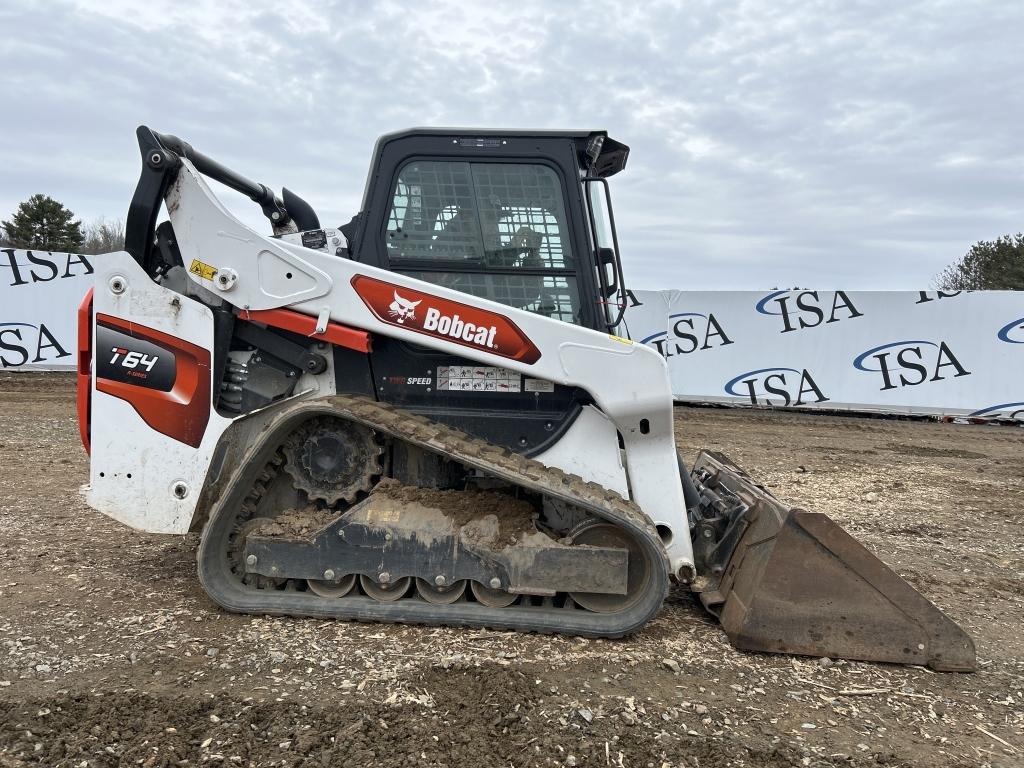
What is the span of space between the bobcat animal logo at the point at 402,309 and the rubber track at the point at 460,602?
50cm

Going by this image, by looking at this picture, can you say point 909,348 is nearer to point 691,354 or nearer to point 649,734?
point 691,354

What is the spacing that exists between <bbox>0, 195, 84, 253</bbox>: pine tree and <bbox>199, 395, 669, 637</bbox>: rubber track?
33860mm

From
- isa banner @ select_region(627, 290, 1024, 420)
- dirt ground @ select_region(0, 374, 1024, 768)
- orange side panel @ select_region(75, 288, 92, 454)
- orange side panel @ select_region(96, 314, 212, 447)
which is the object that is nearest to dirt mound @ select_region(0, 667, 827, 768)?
dirt ground @ select_region(0, 374, 1024, 768)

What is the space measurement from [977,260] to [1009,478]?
2745 centimetres

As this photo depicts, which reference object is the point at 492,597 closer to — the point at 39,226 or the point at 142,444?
the point at 142,444

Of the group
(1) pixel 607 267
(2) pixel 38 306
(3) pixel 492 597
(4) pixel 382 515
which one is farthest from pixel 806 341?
(2) pixel 38 306

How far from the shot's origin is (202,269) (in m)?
4.20

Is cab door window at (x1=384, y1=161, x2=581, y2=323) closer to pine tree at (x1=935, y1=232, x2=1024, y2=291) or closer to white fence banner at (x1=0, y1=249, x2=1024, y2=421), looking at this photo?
white fence banner at (x1=0, y1=249, x2=1024, y2=421)

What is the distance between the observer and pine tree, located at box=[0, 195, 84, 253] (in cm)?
3259

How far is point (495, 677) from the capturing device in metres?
3.46

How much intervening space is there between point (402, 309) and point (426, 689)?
6.17 ft

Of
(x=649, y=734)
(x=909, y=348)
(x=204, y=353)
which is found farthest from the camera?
(x=909, y=348)

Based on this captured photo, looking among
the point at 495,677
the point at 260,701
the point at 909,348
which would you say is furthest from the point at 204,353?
the point at 909,348

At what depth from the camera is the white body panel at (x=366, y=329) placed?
4.04 m
